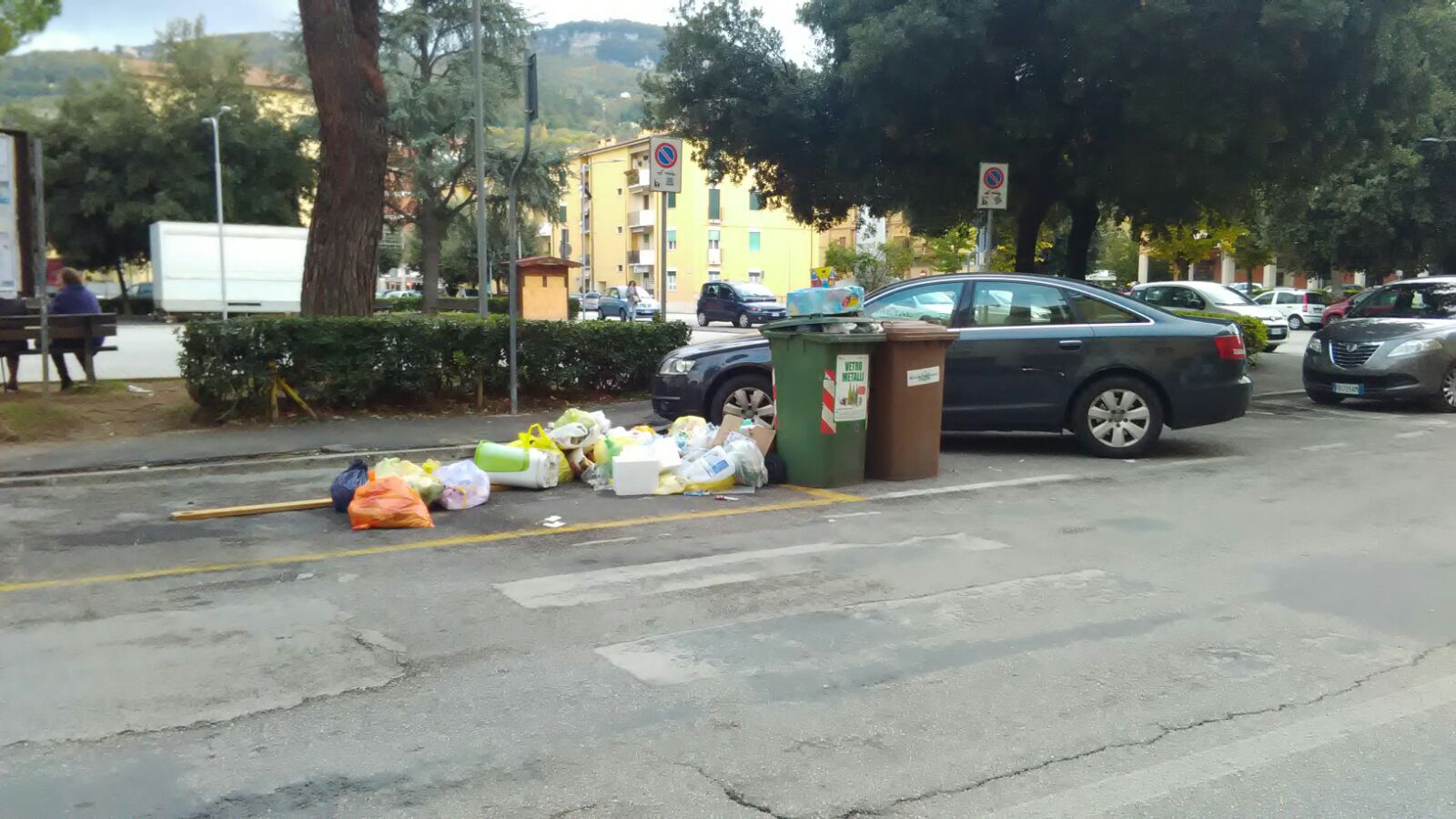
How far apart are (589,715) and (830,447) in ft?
15.8

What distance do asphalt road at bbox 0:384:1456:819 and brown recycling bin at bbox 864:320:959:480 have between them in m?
0.72

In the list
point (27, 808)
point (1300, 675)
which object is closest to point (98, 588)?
point (27, 808)

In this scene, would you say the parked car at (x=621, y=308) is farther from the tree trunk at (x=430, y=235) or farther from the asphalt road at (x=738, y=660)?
the asphalt road at (x=738, y=660)

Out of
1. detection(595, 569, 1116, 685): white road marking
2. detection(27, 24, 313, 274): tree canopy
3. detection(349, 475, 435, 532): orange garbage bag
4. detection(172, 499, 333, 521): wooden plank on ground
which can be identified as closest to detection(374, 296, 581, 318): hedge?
detection(27, 24, 313, 274): tree canopy

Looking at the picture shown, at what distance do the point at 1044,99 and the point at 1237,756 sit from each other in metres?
13.2

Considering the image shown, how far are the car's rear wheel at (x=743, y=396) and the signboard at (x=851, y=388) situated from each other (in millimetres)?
1701

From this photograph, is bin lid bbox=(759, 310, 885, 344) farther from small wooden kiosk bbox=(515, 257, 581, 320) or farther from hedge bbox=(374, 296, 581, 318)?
hedge bbox=(374, 296, 581, 318)

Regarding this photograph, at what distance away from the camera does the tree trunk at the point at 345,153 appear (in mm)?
13211

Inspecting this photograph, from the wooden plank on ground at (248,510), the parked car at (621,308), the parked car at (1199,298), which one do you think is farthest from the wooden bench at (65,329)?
the parked car at (621,308)

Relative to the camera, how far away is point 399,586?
6.04 meters

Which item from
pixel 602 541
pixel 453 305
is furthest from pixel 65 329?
pixel 453 305

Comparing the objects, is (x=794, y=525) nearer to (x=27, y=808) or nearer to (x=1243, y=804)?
(x=1243, y=804)

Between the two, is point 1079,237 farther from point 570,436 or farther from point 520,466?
point 520,466

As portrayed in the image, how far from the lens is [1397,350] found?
13.9 metres
